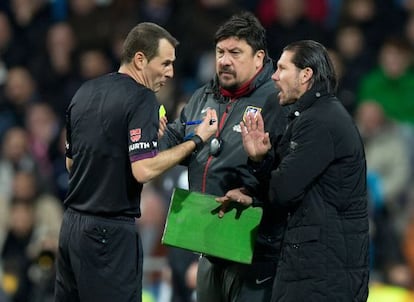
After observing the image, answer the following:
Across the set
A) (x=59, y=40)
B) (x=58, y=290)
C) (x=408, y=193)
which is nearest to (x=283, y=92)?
(x=58, y=290)

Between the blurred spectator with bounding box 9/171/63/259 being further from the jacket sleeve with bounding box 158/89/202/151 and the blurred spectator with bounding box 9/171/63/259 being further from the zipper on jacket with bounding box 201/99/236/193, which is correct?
the zipper on jacket with bounding box 201/99/236/193

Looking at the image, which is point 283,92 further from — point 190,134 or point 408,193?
point 408,193

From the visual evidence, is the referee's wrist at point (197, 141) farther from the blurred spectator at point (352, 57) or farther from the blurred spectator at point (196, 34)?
the blurred spectator at point (196, 34)

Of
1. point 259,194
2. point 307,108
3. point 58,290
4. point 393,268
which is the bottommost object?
point 393,268

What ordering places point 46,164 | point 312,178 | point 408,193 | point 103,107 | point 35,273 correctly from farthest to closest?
point 46,164
point 408,193
point 35,273
point 103,107
point 312,178

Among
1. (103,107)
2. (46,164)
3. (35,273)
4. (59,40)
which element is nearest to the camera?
(103,107)

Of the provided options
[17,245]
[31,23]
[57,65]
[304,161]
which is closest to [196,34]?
[57,65]

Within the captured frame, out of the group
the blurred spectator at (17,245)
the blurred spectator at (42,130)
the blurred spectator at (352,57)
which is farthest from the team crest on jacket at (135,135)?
the blurred spectator at (42,130)

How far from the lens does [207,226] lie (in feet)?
19.3

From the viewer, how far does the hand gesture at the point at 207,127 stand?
19.1 ft

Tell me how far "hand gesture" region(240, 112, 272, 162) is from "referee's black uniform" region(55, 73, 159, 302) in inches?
17.9

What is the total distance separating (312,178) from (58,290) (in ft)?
4.85

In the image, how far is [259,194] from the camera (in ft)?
19.4

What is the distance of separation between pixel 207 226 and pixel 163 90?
5089 mm
